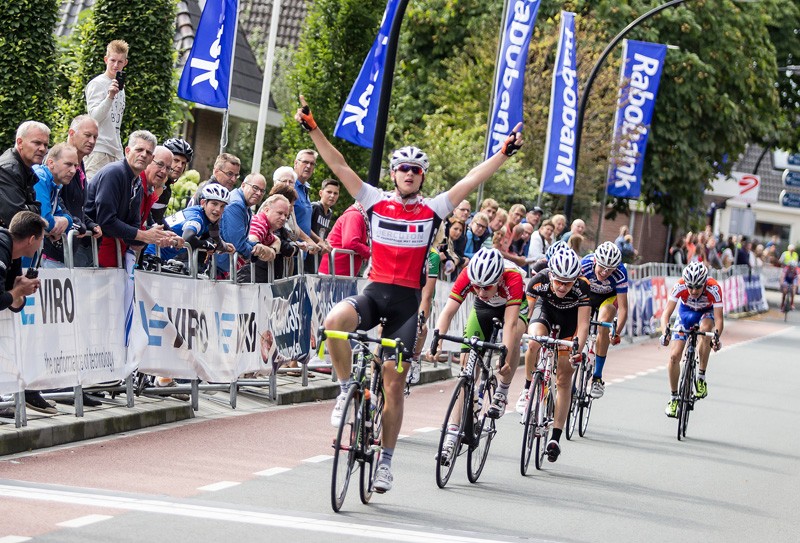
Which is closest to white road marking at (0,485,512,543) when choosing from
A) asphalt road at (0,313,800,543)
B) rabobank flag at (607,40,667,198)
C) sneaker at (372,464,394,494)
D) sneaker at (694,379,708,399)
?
asphalt road at (0,313,800,543)

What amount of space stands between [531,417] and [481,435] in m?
0.99

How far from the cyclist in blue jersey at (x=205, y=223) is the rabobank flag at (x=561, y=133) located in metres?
14.8

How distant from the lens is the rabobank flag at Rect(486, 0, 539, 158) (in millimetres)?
24922

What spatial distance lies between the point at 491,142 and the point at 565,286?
39.0ft

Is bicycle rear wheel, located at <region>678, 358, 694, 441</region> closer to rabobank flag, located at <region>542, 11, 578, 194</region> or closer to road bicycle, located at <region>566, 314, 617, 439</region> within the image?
road bicycle, located at <region>566, 314, 617, 439</region>

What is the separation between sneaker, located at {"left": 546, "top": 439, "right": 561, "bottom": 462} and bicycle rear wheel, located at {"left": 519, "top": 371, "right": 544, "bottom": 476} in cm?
23

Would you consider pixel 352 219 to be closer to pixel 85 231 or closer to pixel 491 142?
pixel 85 231

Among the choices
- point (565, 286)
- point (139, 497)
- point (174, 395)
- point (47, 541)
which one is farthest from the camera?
point (174, 395)

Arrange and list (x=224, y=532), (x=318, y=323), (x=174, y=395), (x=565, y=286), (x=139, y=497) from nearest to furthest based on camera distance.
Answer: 1. (x=224, y=532)
2. (x=139, y=497)
3. (x=565, y=286)
4. (x=174, y=395)
5. (x=318, y=323)

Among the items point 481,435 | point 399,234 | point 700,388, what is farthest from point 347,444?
point 700,388

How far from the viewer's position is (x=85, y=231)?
37.9ft

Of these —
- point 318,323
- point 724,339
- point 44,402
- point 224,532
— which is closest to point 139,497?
point 224,532

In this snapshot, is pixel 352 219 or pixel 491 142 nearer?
pixel 352 219

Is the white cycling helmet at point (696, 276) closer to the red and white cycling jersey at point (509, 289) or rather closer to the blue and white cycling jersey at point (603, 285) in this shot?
the blue and white cycling jersey at point (603, 285)
